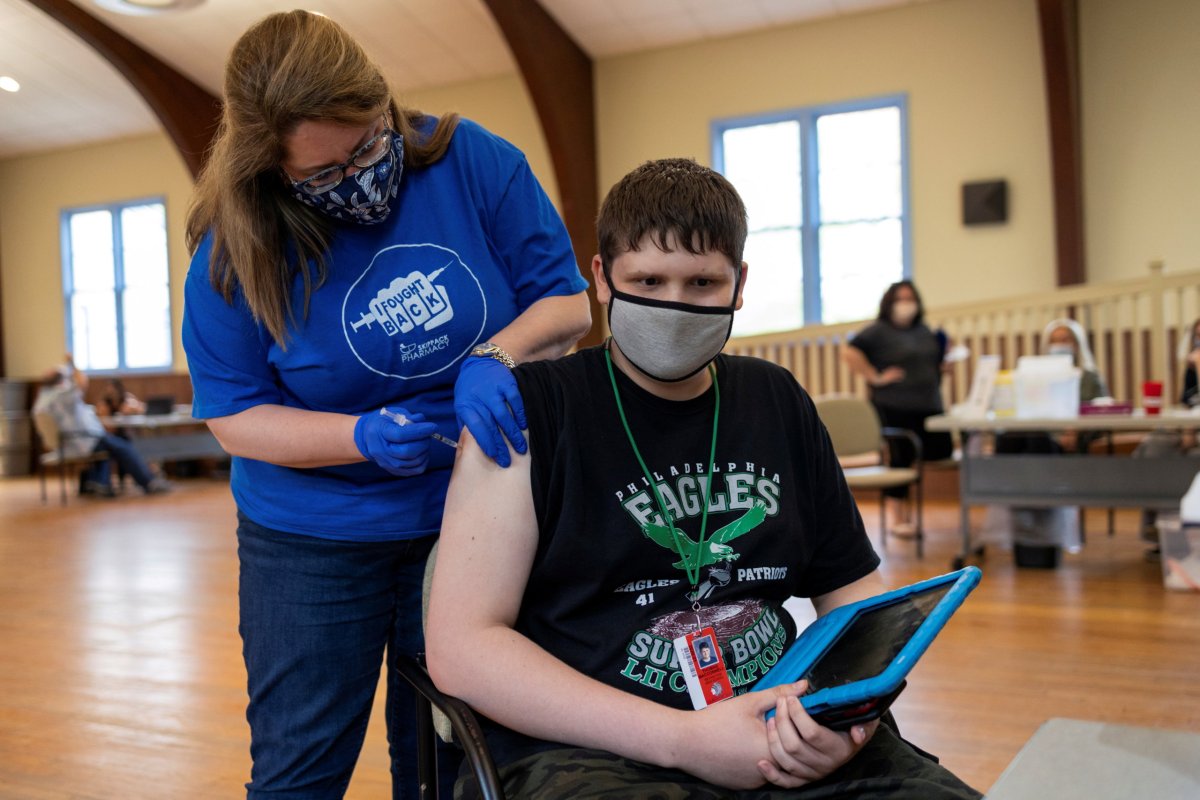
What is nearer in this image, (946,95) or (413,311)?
(413,311)

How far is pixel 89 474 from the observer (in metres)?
9.21

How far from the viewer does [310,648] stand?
1298mm

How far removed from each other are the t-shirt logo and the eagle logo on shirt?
395 mm

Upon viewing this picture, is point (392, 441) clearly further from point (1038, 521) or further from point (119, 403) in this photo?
point (119, 403)

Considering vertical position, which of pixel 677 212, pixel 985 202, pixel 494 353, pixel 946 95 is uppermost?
pixel 946 95

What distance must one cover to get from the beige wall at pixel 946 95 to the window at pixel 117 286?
21.6 ft

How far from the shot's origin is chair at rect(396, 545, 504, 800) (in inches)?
37.2

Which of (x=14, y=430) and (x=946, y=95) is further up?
(x=946, y=95)

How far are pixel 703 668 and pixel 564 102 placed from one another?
24.7 ft

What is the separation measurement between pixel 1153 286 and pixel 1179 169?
3.89 ft

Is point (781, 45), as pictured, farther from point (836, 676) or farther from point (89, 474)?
point (836, 676)

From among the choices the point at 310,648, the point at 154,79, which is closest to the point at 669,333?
the point at 310,648

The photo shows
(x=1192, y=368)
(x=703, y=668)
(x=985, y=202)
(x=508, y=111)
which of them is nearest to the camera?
(x=703, y=668)

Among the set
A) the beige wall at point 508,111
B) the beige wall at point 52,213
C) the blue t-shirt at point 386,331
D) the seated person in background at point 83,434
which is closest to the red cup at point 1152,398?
the blue t-shirt at point 386,331
